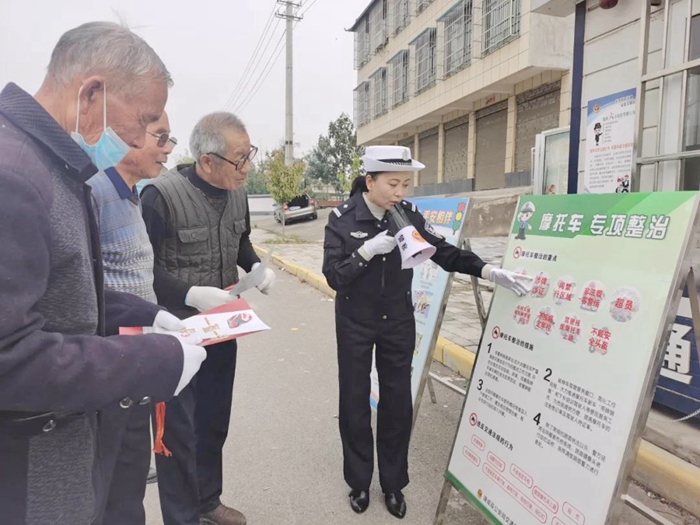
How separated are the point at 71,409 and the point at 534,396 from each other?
167 cm

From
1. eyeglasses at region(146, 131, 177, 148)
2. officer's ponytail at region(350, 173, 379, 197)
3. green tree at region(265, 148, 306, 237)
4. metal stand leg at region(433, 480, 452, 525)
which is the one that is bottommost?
metal stand leg at region(433, 480, 452, 525)

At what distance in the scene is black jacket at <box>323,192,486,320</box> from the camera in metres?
2.60

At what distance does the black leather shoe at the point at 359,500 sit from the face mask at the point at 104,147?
2.14 m

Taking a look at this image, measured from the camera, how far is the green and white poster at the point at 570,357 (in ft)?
5.53

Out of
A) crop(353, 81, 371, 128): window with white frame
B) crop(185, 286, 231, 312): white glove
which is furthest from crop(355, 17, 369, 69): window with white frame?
crop(185, 286, 231, 312): white glove

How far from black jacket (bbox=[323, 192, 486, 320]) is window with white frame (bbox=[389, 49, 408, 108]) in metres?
20.2

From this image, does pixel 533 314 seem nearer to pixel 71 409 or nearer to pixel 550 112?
pixel 71 409

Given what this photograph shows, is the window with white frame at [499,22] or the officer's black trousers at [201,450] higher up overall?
the window with white frame at [499,22]

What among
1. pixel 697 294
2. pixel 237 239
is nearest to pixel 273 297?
pixel 237 239

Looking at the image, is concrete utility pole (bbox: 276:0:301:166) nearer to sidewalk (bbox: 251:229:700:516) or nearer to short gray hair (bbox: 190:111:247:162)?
sidewalk (bbox: 251:229:700:516)

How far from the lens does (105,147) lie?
1258mm

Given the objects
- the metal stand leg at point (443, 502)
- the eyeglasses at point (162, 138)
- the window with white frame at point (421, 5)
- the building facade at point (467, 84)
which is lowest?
the metal stand leg at point (443, 502)

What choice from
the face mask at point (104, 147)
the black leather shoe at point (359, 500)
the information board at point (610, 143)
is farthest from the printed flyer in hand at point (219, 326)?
the information board at point (610, 143)

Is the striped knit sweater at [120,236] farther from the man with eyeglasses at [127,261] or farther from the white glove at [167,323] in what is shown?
the white glove at [167,323]
